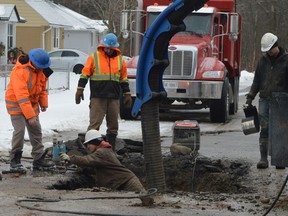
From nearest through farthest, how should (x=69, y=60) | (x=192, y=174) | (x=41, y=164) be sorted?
(x=41, y=164)
(x=192, y=174)
(x=69, y=60)

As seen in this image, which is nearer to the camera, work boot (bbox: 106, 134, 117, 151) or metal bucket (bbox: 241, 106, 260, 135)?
metal bucket (bbox: 241, 106, 260, 135)

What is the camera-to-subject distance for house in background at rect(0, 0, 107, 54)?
5959cm

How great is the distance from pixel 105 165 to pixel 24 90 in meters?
1.68

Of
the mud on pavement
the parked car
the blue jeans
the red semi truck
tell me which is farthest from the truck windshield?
the parked car

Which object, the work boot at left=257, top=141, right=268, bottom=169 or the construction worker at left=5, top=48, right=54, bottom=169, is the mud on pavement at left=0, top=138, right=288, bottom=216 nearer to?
the work boot at left=257, top=141, right=268, bottom=169

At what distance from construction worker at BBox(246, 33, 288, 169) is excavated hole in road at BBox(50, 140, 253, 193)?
0.60 metres

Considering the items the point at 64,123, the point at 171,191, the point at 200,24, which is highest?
the point at 200,24

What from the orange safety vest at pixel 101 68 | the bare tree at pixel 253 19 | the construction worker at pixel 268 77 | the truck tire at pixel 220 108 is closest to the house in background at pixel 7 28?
the bare tree at pixel 253 19

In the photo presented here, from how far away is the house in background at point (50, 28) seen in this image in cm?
5959

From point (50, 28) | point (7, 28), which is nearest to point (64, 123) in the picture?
point (7, 28)

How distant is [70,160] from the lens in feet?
34.9

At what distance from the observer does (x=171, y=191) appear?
10266 millimetres

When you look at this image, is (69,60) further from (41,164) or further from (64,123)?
(41,164)

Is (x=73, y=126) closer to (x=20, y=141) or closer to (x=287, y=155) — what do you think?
(x=20, y=141)
